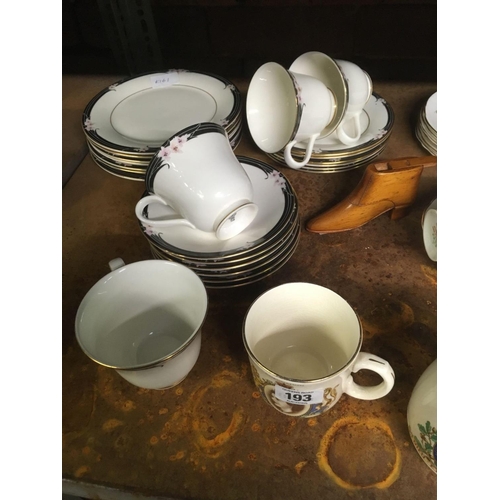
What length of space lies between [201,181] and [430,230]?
30cm

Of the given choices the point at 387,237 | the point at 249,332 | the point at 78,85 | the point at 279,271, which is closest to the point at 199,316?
the point at 249,332

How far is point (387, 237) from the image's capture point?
64cm

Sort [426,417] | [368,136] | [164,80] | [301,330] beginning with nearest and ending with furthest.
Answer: [426,417] < [301,330] < [368,136] < [164,80]

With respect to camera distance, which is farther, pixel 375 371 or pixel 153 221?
pixel 153 221

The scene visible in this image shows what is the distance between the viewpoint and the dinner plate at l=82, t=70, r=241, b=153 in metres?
0.76

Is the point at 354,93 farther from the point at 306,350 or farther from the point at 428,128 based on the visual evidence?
the point at 306,350

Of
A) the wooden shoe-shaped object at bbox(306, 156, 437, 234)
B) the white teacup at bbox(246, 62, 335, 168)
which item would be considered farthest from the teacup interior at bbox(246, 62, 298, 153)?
the wooden shoe-shaped object at bbox(306, 156, 437, 234)

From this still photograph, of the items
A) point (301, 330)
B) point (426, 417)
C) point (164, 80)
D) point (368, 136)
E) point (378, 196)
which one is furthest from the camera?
point (164, 80)

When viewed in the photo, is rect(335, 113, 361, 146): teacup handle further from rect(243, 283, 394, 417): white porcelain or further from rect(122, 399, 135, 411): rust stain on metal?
rect(122, 399, 135, 411): rust stain on metal

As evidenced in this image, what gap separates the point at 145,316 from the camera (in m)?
0.54

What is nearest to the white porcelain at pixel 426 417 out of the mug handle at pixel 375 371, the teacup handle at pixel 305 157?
the mug handle at pixel 375 371

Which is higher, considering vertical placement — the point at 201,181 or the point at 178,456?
the point at 201,181

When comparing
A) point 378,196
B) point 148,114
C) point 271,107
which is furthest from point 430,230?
point 148,114

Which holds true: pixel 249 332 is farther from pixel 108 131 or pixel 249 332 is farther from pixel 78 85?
pixel 78 85
